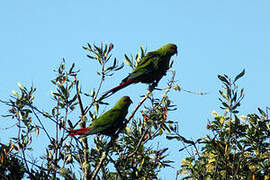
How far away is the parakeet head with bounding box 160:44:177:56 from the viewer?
6.21 metres

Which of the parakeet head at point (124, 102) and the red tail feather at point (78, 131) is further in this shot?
the parakeet head at point (124, 102)

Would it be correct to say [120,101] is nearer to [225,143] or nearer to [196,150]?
[196,150]

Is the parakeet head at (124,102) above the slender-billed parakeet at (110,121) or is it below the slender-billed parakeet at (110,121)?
above

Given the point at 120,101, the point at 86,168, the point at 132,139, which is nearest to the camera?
the point at 86,168

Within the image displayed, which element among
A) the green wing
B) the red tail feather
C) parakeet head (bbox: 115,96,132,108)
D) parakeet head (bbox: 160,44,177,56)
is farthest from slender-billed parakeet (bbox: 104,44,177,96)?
the red tail feather

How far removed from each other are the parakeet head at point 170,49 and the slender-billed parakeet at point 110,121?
1170mm

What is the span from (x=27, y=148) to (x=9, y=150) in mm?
553

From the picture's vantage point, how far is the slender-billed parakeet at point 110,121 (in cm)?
500

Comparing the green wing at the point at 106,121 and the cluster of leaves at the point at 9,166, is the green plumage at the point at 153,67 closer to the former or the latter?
the green wing at the point at 106,121

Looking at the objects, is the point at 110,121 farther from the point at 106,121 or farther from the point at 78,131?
the point at 78,131

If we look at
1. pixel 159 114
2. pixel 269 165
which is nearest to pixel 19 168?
pixel 159 114

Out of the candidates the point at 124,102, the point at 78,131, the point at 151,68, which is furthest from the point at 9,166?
the point at 151,68

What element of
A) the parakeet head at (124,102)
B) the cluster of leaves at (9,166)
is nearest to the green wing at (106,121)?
the parakeet head at (124,102)

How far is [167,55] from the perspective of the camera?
6156mm
